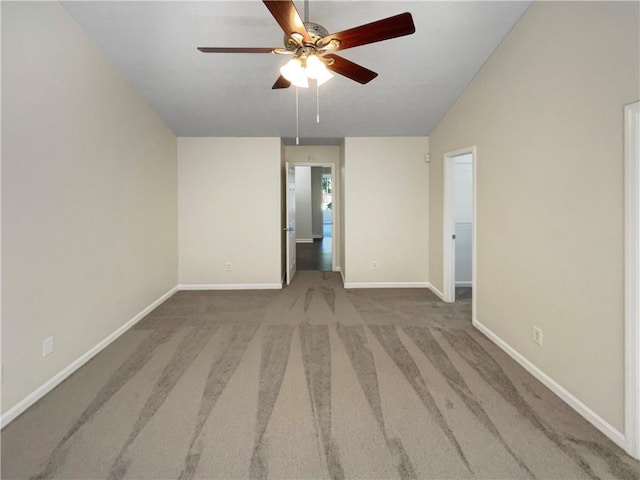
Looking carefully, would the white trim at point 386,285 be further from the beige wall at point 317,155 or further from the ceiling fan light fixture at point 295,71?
the ceiling fan light fixture at point 295,71

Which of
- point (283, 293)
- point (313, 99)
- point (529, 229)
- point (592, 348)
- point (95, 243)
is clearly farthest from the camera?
point (283, 293)

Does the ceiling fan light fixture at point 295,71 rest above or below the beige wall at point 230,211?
above

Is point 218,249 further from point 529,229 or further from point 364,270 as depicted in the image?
point 529,229

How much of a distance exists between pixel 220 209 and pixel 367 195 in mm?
2280

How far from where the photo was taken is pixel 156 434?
1801 mm

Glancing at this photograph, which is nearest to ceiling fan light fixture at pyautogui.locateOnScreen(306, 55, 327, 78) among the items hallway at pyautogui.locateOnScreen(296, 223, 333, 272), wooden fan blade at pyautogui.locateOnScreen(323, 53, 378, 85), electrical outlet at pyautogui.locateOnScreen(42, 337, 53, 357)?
wooden fan blade at pyautogui.locateOnScreen(323, 53, 378, 85)

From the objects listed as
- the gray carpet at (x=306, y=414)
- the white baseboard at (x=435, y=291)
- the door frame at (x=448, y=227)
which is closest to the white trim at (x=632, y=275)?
the gray carpet at (x=306, y=414)

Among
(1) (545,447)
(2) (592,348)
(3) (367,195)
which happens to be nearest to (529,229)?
(2) (592,348)

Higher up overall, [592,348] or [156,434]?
[592,348]

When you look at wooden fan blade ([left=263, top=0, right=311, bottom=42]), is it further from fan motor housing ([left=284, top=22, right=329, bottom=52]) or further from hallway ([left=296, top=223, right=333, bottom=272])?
hallway ([left=296, top=223, right=333, bottom=272])

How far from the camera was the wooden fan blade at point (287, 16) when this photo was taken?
1541 millimetres

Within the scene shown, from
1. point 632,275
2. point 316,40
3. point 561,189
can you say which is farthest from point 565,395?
point 316,40

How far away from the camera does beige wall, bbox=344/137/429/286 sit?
489 cm

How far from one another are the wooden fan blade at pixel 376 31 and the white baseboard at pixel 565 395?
2.44 meters
